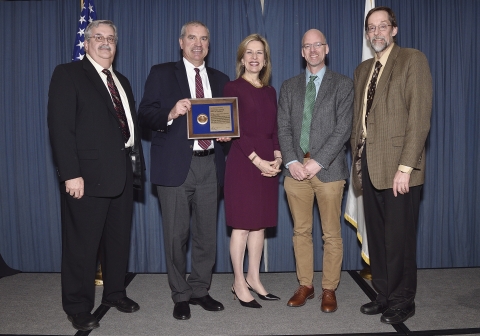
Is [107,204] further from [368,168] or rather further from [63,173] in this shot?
[368,168]

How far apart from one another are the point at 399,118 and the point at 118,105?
6.00 feet

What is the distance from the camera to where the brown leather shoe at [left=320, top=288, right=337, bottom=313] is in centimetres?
328

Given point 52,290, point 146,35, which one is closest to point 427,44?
point 146,35

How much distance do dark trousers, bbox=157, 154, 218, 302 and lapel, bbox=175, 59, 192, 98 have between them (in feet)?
1.48

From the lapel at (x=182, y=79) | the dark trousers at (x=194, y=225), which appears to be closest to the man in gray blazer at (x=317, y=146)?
the dark trousers at (x=194, y=225)

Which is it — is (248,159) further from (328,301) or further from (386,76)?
(328,301)

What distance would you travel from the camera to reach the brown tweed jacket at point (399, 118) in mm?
2881

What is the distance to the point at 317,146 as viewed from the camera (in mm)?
3230

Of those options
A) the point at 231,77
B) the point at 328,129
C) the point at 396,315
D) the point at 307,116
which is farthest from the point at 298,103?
the point at 396,315

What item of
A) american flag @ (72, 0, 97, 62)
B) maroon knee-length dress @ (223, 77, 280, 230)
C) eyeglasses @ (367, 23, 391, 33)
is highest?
american flag @ (72, 0, 97, 62)

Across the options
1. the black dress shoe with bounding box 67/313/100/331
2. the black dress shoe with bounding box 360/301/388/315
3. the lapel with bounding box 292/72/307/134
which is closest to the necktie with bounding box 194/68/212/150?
the lapel with bounding box 292/72/307/134

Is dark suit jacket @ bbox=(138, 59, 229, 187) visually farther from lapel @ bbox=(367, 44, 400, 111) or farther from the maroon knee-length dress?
lapel @ bbox=(367, 44, 400, 111)

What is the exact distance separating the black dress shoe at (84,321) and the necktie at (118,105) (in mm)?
1177

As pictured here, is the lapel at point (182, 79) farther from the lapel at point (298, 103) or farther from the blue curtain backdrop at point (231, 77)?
the blue curtain backdrop at point (231, 77)
